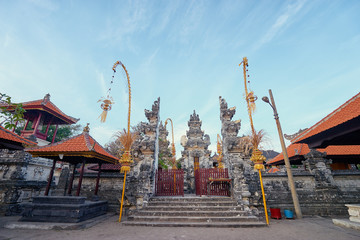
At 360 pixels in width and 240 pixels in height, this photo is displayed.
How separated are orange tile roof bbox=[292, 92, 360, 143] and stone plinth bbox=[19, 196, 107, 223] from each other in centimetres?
963

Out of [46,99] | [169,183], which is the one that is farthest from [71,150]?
[46,99]

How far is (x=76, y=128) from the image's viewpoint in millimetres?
29984

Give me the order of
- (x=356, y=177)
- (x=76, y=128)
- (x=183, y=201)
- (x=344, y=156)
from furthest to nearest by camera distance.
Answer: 1. (x=76, y=128)
2. (x=344, y=156)
3. (x=356, y=177)
4. (x=183, y=201)

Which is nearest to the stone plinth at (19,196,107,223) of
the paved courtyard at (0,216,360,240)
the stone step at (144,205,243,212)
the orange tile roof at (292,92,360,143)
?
the paved courtyard at (0,216,360,240)

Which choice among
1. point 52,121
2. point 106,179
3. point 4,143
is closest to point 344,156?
point 106,179

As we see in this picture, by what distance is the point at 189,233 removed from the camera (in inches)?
216

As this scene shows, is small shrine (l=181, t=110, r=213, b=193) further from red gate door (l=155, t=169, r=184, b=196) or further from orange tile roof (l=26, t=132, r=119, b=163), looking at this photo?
orange tile roof (l=26, t=132, r=119, b=163)

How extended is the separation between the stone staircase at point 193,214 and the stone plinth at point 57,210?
2.30 m

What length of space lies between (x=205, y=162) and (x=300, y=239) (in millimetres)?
13010

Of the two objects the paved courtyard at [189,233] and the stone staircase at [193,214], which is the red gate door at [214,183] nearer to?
the stone staircase at [193,214]

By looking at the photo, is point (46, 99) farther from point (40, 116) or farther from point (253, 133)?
point (253, 133)

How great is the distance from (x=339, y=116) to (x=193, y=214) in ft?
21.1

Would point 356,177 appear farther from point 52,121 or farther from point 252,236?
point 52,121

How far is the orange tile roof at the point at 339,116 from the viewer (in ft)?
13.9
